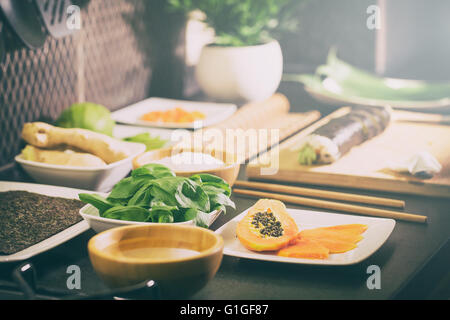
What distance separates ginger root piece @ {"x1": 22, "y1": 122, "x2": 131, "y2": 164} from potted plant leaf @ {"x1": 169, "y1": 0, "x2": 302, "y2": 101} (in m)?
0.67

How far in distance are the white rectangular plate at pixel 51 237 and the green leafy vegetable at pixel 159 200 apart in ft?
0.18

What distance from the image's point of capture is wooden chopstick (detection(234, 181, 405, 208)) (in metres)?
1.08

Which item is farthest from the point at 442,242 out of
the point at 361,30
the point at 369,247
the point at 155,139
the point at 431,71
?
the point at 431,71

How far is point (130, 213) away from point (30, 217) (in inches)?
7.8

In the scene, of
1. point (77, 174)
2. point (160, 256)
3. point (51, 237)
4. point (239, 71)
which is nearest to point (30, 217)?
point (51, 237)

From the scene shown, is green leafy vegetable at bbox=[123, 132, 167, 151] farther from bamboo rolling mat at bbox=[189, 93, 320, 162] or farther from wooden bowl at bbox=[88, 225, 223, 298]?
wooden bowl at bbox=[88, 225, 223, 298]

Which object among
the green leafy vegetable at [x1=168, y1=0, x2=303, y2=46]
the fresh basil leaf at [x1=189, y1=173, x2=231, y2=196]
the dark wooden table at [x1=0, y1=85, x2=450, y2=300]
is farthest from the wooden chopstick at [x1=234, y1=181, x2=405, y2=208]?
the green leafy vegetable at [x1=168, y1=0, x2=303, y2=46]

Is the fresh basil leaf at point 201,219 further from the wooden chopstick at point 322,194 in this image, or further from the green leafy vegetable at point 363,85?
the green leafy vegetable at point 363,85

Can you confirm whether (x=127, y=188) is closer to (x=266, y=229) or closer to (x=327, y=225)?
(x=266, y=229)

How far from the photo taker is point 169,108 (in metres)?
1.76

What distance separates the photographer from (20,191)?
105 cm

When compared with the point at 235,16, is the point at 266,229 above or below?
below

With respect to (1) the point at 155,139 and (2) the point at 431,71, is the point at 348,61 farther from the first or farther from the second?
(1) the point at 155,139
